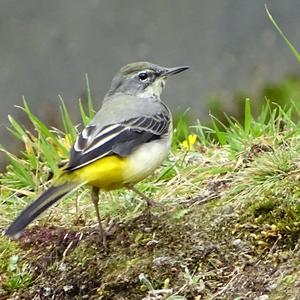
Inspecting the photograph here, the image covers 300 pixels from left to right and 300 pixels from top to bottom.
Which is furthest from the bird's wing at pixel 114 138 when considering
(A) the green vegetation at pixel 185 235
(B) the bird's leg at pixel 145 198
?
(A) the green vegetation at pixel 185 235

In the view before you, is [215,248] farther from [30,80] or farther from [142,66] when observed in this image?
→ [30,80]

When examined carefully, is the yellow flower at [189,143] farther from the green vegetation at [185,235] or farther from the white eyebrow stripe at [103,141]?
the white eyebrow stripe at [103,141]

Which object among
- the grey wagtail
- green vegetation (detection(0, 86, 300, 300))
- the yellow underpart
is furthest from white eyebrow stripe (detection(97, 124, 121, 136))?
green vegetation (detection(0, 86, 300, 300))

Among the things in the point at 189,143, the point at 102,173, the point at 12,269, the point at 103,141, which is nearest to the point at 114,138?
the point at 103,141

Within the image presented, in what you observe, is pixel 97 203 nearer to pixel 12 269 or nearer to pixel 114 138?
pixel 114 138

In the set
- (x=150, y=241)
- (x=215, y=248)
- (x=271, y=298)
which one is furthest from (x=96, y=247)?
(x=271, y=298)

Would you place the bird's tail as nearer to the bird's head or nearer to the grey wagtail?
the grey wagtail

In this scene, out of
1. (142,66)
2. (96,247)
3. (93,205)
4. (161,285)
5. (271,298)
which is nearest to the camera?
(271,298)
